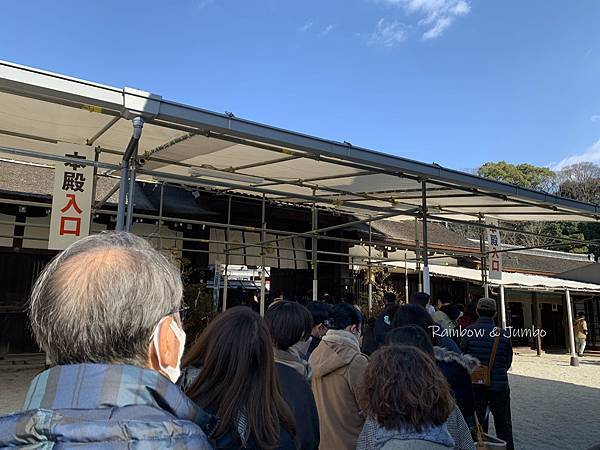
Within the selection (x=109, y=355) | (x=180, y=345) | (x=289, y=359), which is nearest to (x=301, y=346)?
(x=289, y=359)

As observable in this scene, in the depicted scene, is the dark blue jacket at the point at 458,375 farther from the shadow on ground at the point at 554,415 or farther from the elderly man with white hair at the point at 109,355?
the shadow on ground at the point at 554,415

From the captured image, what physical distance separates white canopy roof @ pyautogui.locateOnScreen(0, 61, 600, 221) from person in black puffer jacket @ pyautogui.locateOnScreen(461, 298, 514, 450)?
65.0 inches

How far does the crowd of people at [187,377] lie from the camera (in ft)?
2.62

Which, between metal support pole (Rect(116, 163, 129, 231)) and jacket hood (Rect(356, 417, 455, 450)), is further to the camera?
metal support pole (Rect(116, 163, 129, 231))

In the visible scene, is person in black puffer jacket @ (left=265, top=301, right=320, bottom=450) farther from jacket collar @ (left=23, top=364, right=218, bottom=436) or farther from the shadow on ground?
the shadow on ground

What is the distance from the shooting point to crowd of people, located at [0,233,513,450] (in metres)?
0.80

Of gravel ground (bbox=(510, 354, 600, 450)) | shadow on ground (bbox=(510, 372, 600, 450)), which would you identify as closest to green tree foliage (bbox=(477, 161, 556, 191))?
gravel ground (bbox=(510, 354, 600, 450))

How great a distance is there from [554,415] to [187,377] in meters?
6.70

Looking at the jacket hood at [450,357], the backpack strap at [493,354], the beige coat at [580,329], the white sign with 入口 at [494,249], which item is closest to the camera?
the jacket hood at [450,357]

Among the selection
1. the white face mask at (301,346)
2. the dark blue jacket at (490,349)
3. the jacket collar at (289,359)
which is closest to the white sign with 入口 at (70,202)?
the white face mask at (301,346)

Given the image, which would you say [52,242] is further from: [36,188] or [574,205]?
[574,205]

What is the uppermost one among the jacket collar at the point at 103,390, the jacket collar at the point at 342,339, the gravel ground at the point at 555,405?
the jacket collar at the point at 103,390

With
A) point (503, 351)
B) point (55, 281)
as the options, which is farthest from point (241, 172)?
point (55, 281)

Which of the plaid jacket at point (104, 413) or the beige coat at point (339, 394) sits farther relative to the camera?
the beige coat at point (339, 394)
